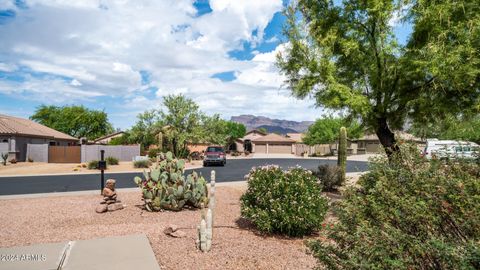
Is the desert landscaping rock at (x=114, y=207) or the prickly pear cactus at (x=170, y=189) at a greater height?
the prickly pear cactus at (x=170, y=189)

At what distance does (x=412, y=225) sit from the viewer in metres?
3.46

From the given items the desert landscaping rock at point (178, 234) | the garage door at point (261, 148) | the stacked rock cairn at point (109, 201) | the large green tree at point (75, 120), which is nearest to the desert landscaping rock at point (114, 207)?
the stacked rock cairn at point (109, 201)

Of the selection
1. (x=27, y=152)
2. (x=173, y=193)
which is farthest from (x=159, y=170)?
(x=27, y=152)

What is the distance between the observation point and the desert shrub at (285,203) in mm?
7281

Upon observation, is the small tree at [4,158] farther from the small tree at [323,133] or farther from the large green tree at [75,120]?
the small tree at [323,133]

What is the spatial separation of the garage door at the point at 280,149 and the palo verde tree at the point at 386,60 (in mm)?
55437

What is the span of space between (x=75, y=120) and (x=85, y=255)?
5924 cm

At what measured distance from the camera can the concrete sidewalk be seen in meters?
5.20

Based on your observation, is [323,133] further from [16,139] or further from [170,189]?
[170,189]

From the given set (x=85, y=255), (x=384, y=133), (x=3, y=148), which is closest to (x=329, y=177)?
(x=384, y=133)

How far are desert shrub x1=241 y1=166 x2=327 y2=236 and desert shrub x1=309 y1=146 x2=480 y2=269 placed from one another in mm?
2643

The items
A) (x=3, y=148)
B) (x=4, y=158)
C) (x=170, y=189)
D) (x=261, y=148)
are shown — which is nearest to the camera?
(x=170, y=189)

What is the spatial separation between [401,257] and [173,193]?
7649mm

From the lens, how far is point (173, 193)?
970cm
